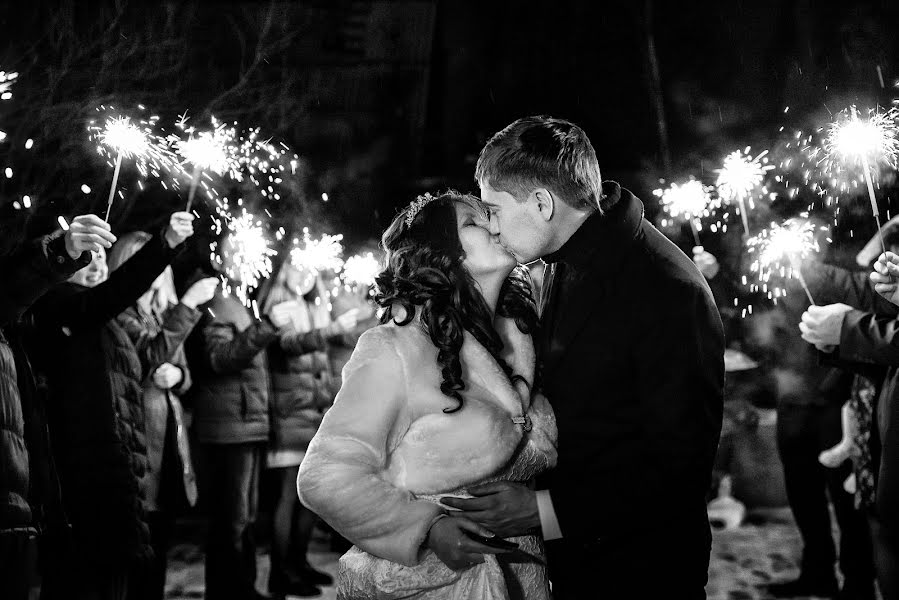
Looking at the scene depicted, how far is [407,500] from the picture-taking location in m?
2.51

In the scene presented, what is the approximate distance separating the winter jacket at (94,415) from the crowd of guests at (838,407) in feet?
10.8

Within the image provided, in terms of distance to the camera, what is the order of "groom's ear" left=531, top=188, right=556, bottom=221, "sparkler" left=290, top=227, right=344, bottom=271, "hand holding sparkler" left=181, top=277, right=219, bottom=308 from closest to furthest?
"groom's ear" left=531, top=188, right=556, bottom=221
"hand holding sparkler" left=181, top=277, right=219, bottom=308
"sparkler" left=290, top=227, right=344, bottom=271

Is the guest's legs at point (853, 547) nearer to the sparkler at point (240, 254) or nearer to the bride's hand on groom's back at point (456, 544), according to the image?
the bride's hand on groom's back at point (456, 544)

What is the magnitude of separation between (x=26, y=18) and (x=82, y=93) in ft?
4.41

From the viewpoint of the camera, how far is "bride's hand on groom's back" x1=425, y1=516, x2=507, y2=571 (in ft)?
7.99

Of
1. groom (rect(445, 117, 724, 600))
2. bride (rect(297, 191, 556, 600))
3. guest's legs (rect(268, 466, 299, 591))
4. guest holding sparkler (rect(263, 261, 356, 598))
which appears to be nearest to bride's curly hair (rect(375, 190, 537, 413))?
bride (rect(297, 191, 556, 600))

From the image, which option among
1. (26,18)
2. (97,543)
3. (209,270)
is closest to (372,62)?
(26,18)

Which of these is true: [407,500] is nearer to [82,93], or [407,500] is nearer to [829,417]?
[829,417]

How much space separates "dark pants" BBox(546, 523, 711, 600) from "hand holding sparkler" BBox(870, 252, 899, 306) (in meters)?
1.39

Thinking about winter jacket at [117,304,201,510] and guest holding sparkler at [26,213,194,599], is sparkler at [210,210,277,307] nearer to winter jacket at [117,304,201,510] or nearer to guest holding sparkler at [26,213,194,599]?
winter jacket at [117,304,201,510]

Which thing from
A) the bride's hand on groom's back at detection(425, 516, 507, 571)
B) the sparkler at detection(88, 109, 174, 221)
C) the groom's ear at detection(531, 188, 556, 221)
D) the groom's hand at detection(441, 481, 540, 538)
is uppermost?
the sparkler at detection(88, 109, 174, 221)

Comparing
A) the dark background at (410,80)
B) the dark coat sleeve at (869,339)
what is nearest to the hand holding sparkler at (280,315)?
the dark background at (410,80)

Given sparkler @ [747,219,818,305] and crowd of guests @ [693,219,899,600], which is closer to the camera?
crowd of guests @ [693,219,899,600]

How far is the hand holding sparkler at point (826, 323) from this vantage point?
12.6 ft
